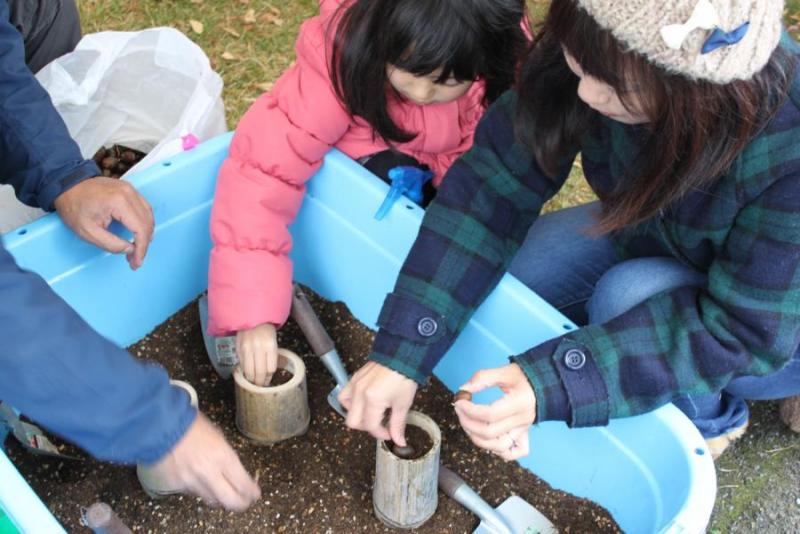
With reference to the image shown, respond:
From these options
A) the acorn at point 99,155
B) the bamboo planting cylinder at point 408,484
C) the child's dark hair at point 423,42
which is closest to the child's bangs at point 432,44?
the child's dark hair at point 423,42

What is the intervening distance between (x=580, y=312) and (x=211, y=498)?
2.37 ft

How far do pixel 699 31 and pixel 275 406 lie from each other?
71 cm

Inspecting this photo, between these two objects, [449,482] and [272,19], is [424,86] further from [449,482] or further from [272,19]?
[272,19]

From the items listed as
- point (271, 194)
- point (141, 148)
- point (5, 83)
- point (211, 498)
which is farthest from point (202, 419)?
point (141, 148)

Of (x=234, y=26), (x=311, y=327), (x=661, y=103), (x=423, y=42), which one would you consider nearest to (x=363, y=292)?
(x=311, y=327)

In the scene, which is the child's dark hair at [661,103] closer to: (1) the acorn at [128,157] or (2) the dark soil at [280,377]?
(2) the dark soil at [280,377]

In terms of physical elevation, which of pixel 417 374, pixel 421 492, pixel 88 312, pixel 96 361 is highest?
pixel 96 361

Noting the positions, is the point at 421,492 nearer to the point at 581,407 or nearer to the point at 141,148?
the point at 581,407

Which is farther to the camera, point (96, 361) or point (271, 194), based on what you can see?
point (271, 194)

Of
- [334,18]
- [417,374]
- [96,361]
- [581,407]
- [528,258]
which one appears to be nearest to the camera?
[96,361]

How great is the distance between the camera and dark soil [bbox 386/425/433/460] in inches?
40.4

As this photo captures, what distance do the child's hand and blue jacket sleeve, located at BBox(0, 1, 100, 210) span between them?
1.03ft

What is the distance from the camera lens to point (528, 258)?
Result: 130cm

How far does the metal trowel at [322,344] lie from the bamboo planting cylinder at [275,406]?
5 centimetres
